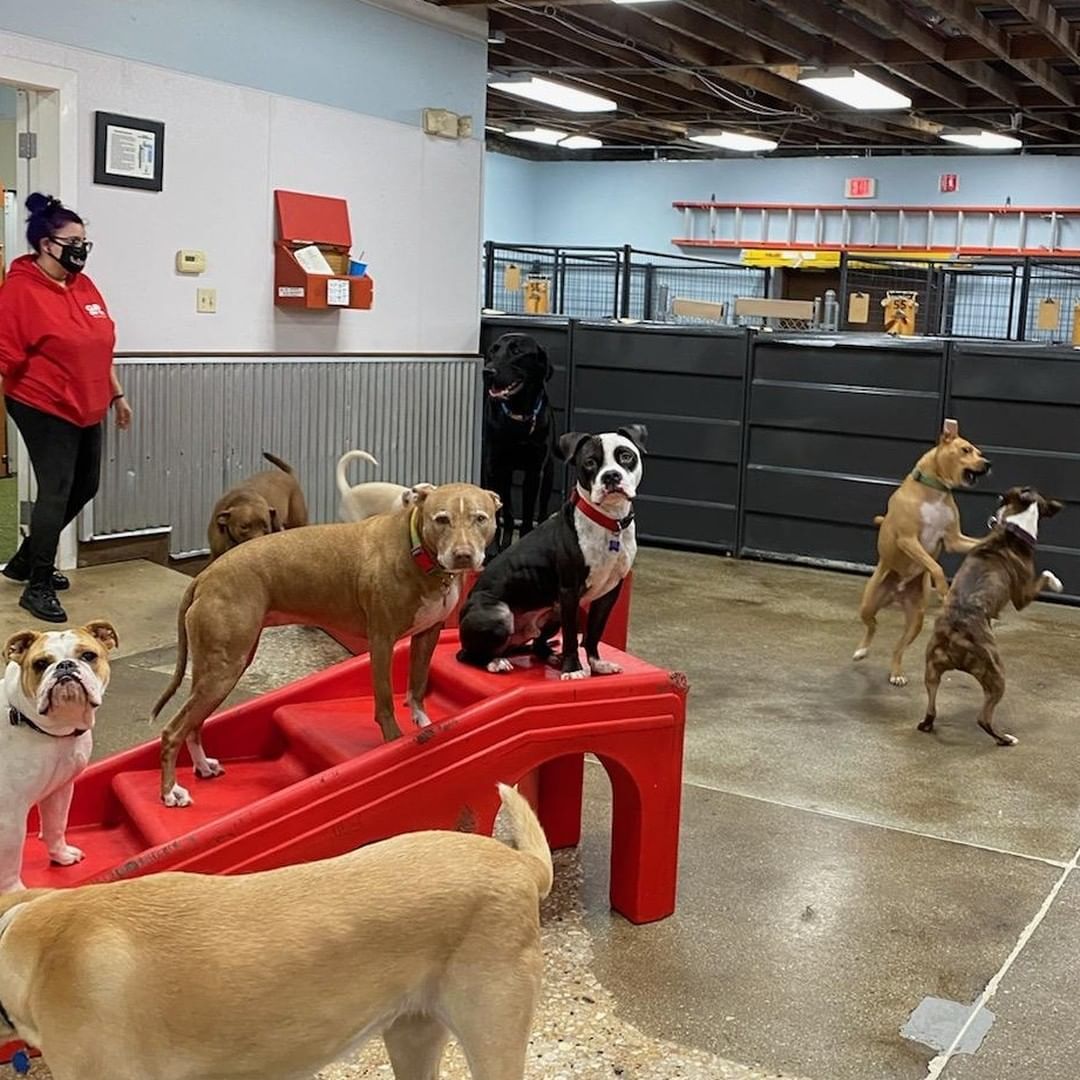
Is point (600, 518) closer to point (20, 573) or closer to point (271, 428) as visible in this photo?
point (20, 573)

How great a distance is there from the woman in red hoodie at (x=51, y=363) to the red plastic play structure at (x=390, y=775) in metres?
2.46

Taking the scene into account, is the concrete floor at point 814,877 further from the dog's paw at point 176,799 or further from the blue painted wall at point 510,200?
the blue painted wall at point 510,200

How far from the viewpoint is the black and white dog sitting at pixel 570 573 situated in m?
3.46

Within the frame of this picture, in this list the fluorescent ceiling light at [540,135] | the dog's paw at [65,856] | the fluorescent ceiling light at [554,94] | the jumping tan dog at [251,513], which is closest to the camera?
the dog's paw at [65,856]

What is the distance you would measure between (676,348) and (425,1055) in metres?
6.84

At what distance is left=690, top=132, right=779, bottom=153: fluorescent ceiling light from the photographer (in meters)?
14.5

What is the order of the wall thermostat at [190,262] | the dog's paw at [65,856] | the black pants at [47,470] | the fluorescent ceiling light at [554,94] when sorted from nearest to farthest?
the dog's paw at [65,856] < the black pants at [47,470] < the wall thermostat at [190,262] < the fluorescent ceiling light at [554,94]

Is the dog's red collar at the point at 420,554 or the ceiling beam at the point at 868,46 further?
the ceiling beam at the point at 868,46

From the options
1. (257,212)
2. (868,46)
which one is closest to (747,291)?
(868,46)

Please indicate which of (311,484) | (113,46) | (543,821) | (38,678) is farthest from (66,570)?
(38,678)

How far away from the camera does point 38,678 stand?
260 centimetres

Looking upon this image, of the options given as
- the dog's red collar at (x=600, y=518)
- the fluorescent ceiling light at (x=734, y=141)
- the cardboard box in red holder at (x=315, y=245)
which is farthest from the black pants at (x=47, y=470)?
the fluorescent ceiling light at (x=734, y=141)

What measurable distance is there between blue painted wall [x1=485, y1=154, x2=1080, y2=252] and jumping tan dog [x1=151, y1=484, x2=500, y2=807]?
14336 millimetres

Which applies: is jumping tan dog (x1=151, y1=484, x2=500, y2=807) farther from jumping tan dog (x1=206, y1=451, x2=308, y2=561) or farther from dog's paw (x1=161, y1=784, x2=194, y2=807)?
jumping tan dog (x1=206, y1=451, x2=308, y2=561)
